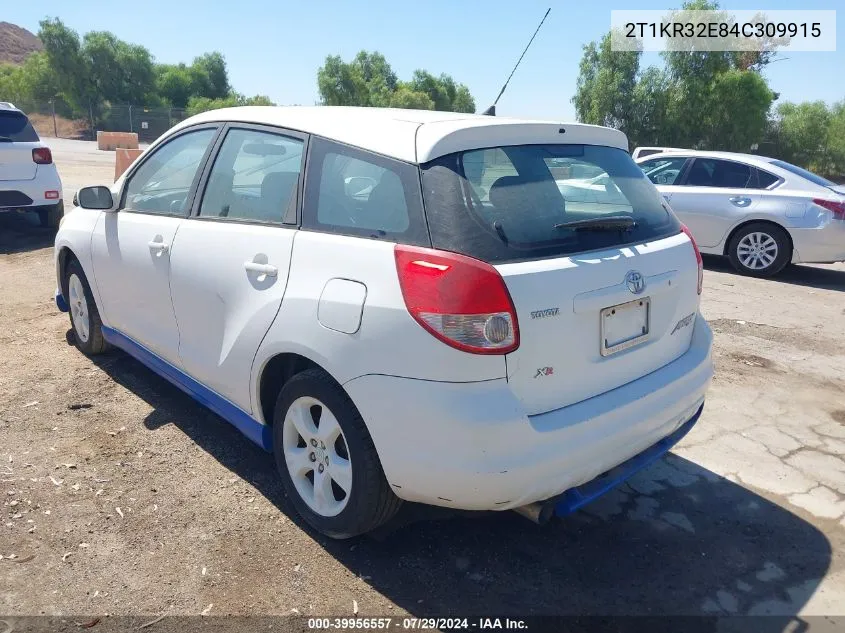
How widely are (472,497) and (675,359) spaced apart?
1.26 metres

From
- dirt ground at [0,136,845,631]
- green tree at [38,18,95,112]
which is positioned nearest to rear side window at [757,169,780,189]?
dirt ground at [0,136,845,631]

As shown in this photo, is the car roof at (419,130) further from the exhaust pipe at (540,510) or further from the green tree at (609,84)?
the green tree at (609,84)

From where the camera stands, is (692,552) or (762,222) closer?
(692,552)

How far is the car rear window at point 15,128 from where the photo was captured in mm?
8865

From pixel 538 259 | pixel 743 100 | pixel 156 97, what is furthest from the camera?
pixel 156 97

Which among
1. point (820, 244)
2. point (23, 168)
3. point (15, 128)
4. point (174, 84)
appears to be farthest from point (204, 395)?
point (174, 84)

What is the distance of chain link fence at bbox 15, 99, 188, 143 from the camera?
46.9 metres

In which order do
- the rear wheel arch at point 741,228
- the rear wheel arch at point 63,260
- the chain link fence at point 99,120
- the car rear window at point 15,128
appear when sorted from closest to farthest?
1. the rear wheel arch at point 63,260
2. the rear wheel arch at point 741,228
3. the car rear window at point 15,128
4. the chain link fence at point 99,120

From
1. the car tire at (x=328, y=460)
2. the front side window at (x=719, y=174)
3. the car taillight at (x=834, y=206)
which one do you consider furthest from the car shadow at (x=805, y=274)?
the car tire at (x=328, y=460)

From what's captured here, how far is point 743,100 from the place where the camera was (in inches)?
1491

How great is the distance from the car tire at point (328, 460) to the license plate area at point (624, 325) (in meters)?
1.00

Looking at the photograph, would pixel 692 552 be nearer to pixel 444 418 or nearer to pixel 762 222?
pixel 444 418

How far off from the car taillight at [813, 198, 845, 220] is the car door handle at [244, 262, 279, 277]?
305 inches

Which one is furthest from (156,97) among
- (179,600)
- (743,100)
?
(179,600)
